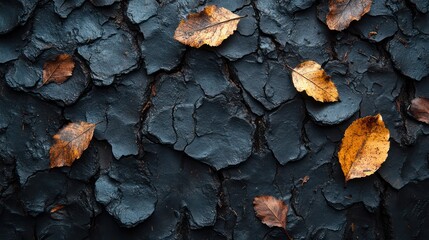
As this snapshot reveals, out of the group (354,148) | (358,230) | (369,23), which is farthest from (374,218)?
(369,23)

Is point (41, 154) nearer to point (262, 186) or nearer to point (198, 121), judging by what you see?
point (198, 121)

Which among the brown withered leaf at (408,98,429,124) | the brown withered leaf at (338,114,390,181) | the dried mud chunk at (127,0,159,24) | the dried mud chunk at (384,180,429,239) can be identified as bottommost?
the dried mud chunk at (384,180,429,239)

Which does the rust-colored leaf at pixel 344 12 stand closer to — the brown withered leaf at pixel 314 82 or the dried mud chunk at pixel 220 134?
the brown withered leaf at pixel 314 82

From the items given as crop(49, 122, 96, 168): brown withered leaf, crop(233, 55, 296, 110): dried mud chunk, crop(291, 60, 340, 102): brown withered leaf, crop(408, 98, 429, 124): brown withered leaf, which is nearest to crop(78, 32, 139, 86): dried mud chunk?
crop(49, 122, 96, 168): brown withered leaf

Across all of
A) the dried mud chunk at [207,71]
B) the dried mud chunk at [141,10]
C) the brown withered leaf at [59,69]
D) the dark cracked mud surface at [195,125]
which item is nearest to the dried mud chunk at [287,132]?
the dark cracked mud surface at [195,125]

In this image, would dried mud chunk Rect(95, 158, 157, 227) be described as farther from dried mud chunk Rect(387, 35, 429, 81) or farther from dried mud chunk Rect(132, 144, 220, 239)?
dried mud chunk Rect(387, 35, 429, 81)
